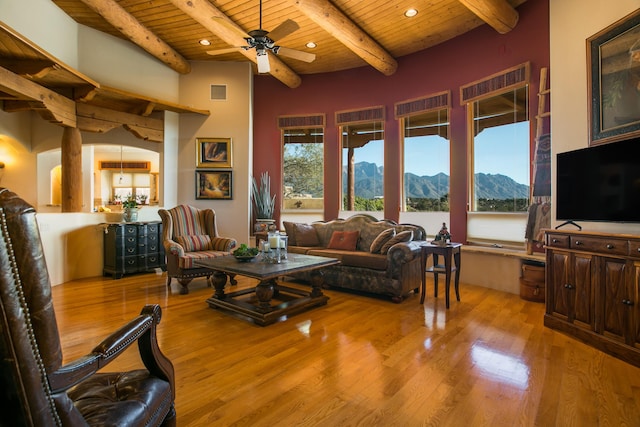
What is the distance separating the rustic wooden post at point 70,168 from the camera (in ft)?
17.0

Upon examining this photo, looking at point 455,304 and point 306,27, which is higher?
point 306,27

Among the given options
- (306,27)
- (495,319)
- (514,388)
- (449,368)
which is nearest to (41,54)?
(306,27)

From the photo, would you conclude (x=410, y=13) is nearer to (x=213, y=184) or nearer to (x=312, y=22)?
(x=312, y=22)

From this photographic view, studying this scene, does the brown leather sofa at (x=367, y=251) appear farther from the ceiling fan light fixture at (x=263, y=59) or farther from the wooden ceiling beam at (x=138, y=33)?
the wooden ceiling beam at (x=138, y=33)

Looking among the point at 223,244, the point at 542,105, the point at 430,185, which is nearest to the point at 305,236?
the point at 223,244

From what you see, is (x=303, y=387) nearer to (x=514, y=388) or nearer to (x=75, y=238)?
(x=514, y=388)

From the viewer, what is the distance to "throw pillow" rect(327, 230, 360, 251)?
5.00 meters

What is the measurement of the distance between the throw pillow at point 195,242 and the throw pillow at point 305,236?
136 centimetres

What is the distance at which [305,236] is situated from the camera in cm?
547

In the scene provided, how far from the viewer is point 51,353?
0.86m

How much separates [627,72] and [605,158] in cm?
75

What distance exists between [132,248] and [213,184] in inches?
74.8

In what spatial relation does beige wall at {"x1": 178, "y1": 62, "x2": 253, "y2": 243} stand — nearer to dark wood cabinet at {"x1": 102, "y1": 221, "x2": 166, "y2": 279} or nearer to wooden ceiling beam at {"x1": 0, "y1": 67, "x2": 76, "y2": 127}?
dark wood cabinet at {"x1": 102, "y1": 221, "x2": 166, "y2": 279}

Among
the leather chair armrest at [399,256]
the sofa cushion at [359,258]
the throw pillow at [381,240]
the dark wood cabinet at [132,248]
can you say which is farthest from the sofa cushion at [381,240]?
the dark wood cabinet at [132,248]
